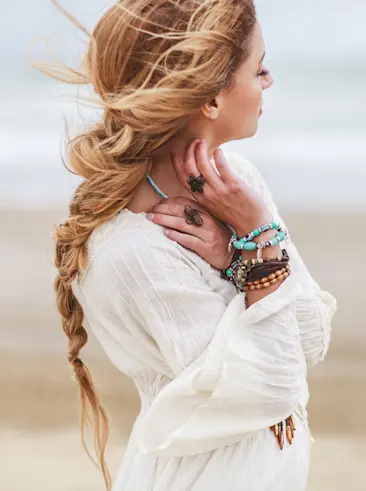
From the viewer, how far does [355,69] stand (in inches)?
467

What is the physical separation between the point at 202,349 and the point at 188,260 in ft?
0.53

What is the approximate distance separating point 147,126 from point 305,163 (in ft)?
26.3

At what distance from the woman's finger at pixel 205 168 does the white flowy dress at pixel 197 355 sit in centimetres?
13

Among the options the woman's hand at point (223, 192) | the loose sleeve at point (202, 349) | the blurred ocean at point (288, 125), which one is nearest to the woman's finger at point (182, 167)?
the woman's hand at point (223, 192)

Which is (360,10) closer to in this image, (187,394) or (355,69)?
(355,69)

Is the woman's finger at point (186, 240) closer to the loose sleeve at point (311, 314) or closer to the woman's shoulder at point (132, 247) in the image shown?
the woman's shoulder at point (132, 247)

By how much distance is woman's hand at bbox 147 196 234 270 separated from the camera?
171cm

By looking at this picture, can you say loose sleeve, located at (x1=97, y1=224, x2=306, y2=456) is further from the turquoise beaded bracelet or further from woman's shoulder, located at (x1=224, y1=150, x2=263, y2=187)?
woman's shoulder, located at (x1=224, y1=150, x2=263, y2=187)

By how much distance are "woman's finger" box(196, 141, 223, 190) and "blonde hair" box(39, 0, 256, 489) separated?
0.18ft

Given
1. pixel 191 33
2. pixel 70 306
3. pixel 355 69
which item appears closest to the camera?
pixel 191 33

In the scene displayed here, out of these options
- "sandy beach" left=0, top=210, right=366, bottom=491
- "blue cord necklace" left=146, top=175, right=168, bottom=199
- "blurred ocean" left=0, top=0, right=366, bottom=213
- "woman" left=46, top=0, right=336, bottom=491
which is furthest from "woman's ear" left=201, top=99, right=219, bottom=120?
"blurred ocean" left=0, top=0, right=366, bottom=213

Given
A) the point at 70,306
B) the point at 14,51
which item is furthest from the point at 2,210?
the point at 70,306

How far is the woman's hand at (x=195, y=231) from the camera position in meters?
1.71

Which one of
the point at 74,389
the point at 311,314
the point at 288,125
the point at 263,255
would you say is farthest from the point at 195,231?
the point at 288,125
